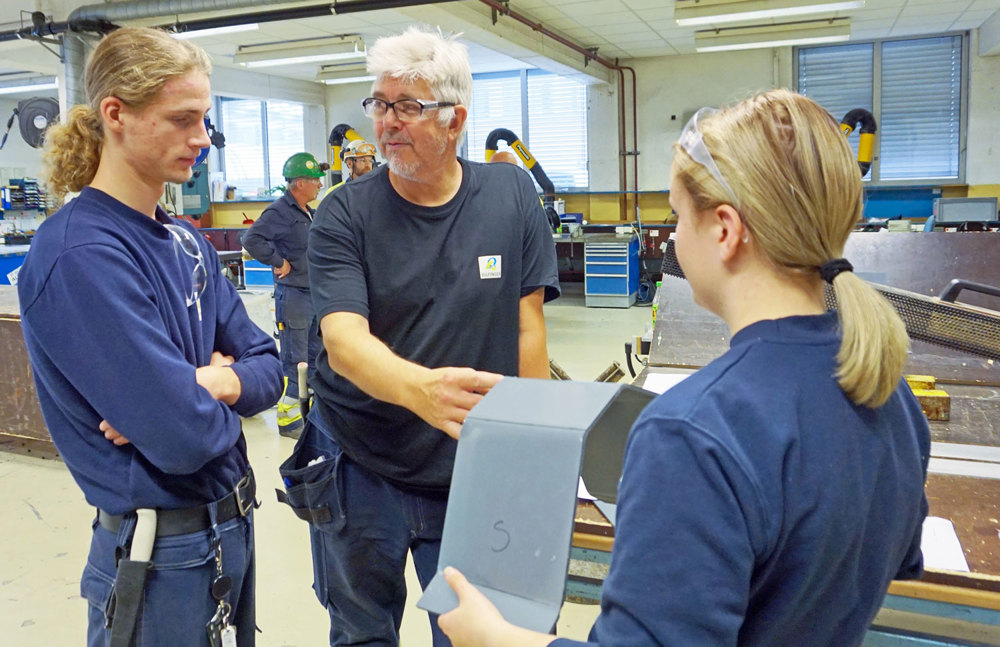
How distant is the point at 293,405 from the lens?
4473 mm

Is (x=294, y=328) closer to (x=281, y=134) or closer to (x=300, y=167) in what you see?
(x=300, y=167)

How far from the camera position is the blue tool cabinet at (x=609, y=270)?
27.5 feet

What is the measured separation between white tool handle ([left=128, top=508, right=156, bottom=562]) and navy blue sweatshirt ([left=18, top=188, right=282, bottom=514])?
0.02 m

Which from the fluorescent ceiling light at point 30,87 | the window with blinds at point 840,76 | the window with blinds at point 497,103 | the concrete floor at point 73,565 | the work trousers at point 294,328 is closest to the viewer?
the concrete floor at point 73,565

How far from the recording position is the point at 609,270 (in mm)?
8500

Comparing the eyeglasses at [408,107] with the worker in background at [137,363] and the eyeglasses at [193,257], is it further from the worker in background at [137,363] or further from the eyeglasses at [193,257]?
the eyeglasses at [193,257]

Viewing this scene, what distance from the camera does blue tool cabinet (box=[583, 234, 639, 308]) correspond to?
838 centimetres

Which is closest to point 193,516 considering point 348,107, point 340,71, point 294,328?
point 294,328

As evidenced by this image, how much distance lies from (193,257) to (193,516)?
1.49ft

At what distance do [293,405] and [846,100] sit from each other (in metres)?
7.53

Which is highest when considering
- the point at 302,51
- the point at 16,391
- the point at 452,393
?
the point at 302,51

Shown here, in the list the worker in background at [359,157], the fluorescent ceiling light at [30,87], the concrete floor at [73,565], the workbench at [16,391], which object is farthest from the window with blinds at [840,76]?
the fluorescent ceiling light at [30,87]

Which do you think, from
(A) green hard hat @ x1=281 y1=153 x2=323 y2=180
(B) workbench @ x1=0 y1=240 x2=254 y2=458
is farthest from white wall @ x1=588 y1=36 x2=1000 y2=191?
Result: (B) workbench @ x1=0 y1=240 x2=254 y2=458

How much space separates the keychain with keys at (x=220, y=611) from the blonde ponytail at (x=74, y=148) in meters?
0.65
